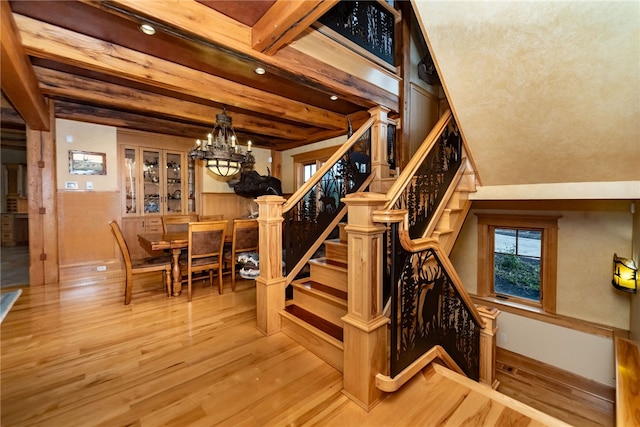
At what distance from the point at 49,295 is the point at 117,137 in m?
2.58

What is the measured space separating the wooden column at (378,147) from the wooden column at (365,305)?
1962 mm

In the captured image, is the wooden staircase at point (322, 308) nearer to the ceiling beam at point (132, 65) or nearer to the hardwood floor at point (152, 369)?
the hardwood floor at point (152, 369)

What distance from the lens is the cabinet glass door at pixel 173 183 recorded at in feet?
16.7

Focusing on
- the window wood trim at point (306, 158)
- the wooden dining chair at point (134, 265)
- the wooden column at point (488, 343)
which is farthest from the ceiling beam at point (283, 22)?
the window wood trim at point (306, 158)

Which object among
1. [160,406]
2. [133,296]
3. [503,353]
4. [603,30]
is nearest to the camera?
[603,30]

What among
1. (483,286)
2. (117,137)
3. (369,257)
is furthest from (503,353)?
(117,137)

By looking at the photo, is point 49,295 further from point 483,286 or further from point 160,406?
point 483,286

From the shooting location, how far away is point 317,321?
233 cm

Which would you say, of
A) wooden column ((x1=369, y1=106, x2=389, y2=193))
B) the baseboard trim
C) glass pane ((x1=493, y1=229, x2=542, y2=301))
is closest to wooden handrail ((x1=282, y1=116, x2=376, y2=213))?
wooden column ((x1=369, y1=106, x2=389, y2=193))

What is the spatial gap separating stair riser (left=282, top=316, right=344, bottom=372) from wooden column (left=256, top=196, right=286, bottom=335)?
0.42 feet

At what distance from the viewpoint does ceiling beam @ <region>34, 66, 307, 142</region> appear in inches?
114

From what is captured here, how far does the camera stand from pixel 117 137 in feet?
14.8

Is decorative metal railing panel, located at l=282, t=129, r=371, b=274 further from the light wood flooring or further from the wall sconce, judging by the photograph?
A: the wall sconce

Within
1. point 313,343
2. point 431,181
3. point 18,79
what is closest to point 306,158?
point 431,181
